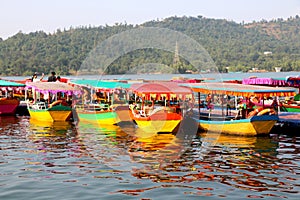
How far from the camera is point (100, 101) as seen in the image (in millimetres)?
34000

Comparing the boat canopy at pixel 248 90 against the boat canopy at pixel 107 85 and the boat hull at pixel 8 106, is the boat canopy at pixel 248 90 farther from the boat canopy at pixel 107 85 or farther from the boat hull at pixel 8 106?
the boat hull at pixel 8 106

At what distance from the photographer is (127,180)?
14.2 metres

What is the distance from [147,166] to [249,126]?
27.2 feet

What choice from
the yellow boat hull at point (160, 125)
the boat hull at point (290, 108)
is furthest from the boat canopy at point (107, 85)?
the boat hull at point (290, 108)

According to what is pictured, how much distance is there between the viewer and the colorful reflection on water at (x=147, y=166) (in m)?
13.0

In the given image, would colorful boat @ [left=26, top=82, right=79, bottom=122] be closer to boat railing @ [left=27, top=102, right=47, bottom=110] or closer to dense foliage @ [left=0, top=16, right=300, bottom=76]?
boat railing @ [left=27, top=102, right=47, bottom=110]

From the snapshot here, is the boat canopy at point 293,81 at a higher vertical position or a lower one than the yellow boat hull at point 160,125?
higher

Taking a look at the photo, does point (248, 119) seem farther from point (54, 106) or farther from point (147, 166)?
point (54, 106)

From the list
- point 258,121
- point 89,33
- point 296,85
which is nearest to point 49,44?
point 89,33

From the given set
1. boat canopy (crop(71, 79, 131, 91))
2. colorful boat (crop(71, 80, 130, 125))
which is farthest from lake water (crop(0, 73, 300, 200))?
boat canopy (crop(71, 79, 131, 91))

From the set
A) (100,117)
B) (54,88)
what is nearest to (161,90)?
(100,117)

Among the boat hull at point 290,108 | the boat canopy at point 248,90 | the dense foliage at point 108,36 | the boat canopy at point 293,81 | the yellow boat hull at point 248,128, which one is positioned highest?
the dense foliage at point 108,36

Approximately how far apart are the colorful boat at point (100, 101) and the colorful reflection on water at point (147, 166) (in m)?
3.59

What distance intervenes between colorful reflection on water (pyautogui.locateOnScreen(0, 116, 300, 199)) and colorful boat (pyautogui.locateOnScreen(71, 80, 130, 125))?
3586 mm
